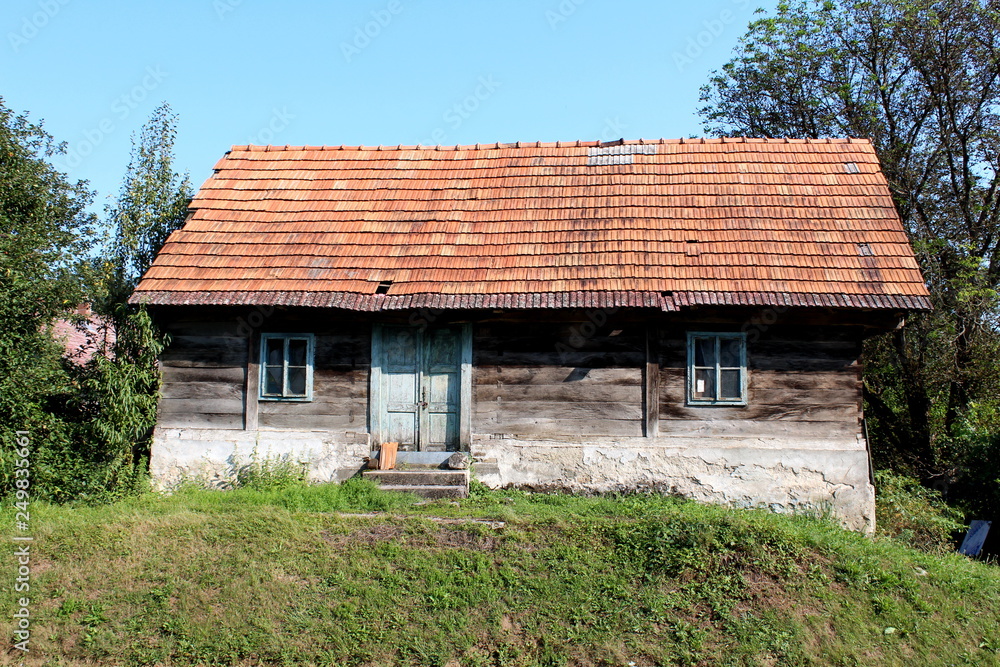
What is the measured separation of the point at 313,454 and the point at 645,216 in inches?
228

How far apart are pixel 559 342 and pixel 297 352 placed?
365 centimetres

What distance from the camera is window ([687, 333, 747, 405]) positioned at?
9.45m

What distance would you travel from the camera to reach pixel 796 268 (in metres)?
9.38

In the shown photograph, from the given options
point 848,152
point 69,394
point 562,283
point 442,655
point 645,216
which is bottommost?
point 442,655

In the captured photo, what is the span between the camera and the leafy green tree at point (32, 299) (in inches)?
341

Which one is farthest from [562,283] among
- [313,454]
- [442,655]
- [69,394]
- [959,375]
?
[959,375]

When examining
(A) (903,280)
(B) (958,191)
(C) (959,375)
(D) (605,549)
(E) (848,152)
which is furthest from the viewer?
(B) (958,191)

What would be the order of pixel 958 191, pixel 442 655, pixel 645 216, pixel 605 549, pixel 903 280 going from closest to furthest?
pixel 442 655 < pixel 605 549 < pixel 903 280 < pixel 645 216 < pixel 958 191

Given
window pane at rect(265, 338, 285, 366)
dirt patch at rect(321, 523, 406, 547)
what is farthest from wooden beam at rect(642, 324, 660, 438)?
window pane at rect(265, 338, 285, 366)

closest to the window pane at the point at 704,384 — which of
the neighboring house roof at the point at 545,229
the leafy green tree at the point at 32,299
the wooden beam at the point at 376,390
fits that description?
the neighboring house roof at the point at 545,229

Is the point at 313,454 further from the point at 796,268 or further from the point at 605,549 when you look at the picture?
the point at 796,268

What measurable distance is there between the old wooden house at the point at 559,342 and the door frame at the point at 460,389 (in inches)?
1.2

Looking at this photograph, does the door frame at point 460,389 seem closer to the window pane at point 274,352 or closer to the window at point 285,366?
the window at point 285,366

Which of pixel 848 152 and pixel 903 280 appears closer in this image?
pixel 903 280
